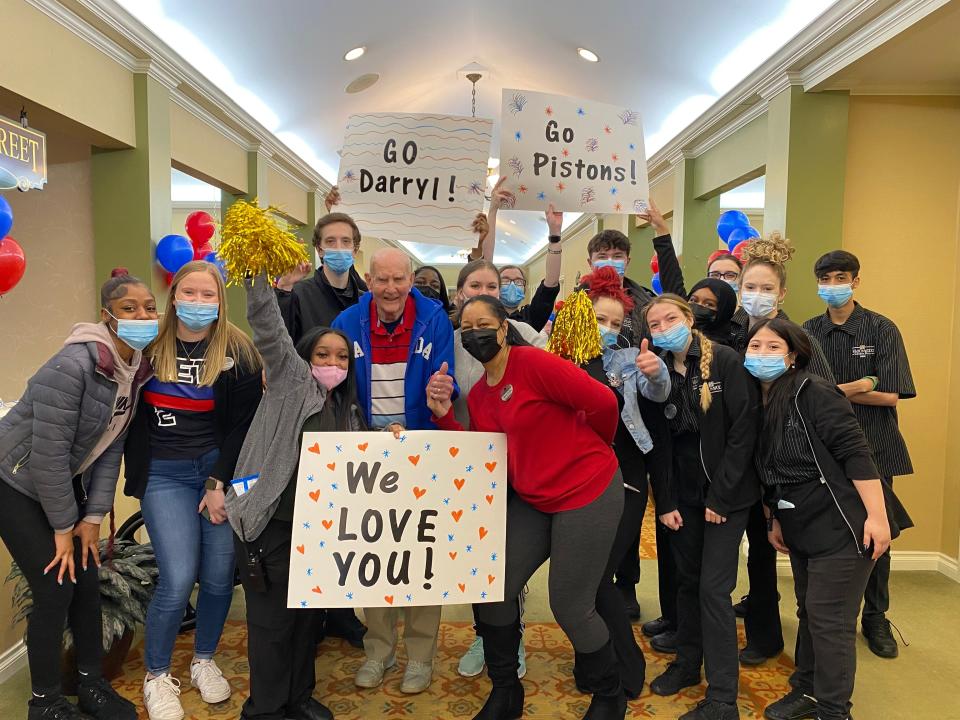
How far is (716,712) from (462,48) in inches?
237

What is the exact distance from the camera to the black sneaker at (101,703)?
2.32 meters

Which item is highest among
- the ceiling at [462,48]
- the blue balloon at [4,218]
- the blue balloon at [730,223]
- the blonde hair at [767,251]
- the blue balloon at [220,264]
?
the ceiling at [462,48]

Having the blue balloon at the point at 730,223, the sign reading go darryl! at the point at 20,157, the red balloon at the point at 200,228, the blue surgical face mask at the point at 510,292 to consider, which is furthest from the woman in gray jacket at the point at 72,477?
the blue balloon at the point at 730,223

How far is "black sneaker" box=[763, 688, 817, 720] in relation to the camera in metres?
2.45

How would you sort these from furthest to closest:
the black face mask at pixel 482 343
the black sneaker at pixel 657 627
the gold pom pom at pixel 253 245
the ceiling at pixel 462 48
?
the ceiling at pixel 462 48, the black sneaker at pixel 657 627, the black face mask at pixel 482 343, the gold pom pom at pixel 253 245

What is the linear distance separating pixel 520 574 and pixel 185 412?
4.15 ft

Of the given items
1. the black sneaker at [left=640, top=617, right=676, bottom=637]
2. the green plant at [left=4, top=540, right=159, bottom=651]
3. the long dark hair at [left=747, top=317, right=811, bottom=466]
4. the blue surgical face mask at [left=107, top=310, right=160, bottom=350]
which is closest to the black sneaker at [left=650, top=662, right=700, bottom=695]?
the black sneaker at [left=640, top=617, right=676, bottom=637]

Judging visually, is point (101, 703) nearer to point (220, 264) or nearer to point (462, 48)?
point (220, 264)

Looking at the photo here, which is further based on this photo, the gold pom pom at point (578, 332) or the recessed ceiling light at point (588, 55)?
the recessed ceiling light at point (588, 55)

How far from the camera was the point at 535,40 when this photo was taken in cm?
584

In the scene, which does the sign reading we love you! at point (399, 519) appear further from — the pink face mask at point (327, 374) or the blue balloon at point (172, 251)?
Result: the blue balloon at point (172, 251)

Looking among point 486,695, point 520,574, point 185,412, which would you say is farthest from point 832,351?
point 185,412

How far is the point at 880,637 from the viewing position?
10.1 ft

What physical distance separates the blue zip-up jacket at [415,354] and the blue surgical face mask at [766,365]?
3.30ft
